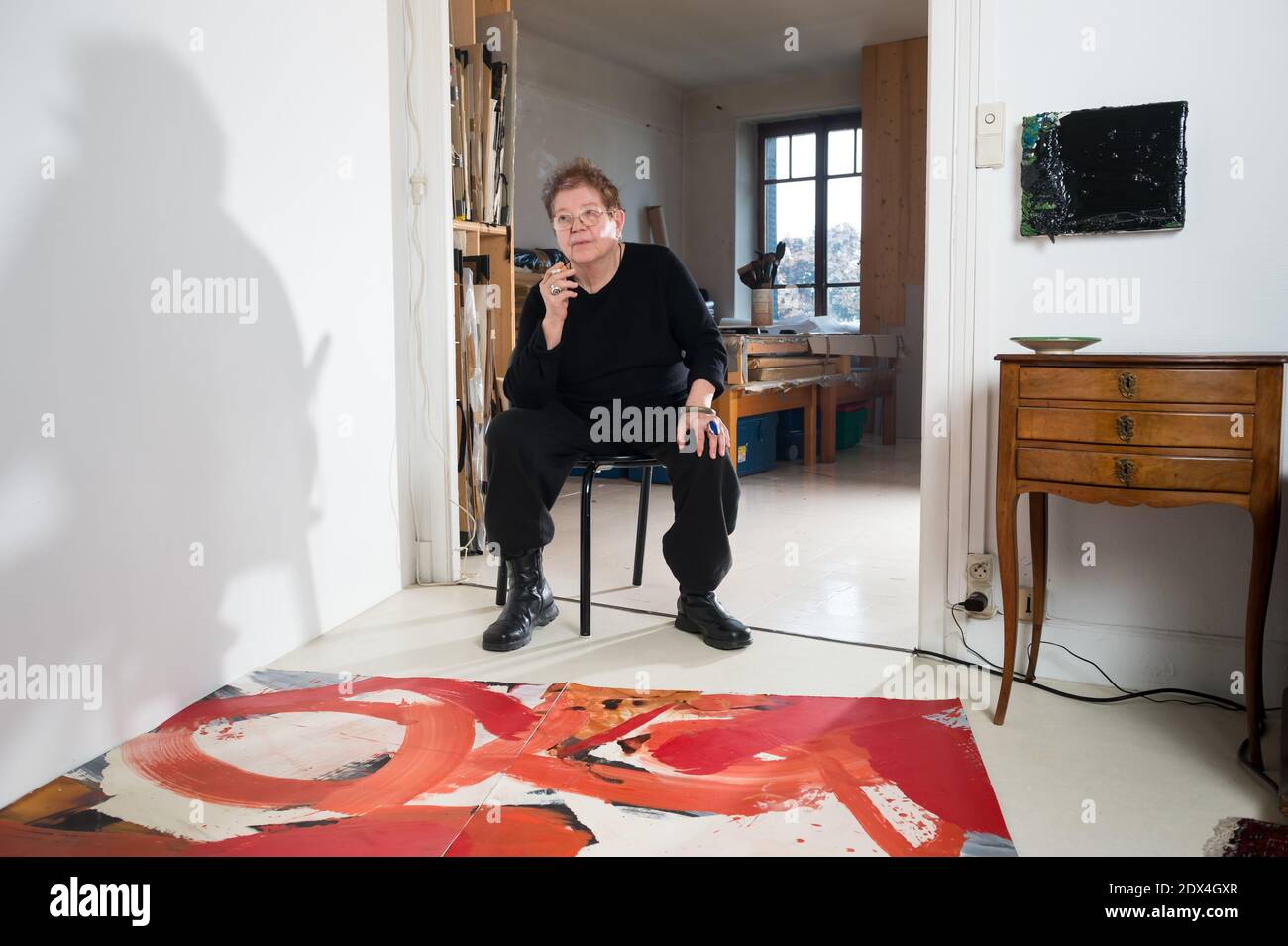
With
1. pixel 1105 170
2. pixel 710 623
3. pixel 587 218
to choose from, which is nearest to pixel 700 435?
pixel 710 623

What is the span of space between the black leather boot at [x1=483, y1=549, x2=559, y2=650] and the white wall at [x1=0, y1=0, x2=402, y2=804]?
0.46 m

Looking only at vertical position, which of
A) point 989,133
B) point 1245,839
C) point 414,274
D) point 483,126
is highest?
point 483,126

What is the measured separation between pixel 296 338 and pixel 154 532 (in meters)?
0.65

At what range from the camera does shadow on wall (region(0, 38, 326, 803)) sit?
62.7 inches

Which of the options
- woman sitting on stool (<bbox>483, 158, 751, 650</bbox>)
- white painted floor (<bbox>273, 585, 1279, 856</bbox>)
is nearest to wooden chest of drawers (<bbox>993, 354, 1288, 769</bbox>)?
white painted floor (<bbox>273, 585, 1279, 856</bbox>)

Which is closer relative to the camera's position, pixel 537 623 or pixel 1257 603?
pixel 1257 603

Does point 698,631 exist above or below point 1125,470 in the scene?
below

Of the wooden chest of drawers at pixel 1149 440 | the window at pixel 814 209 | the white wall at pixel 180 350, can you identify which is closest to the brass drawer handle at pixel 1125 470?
the wooden chest of drawers at pixel 1149 440

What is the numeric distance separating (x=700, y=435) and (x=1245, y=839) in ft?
4.47

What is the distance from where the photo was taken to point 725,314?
8484 mm

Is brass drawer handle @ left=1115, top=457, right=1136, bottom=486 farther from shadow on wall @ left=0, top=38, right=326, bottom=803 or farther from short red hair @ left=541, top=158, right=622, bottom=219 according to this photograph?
shadow on wall @ left=0, top=38, right=326, bottom=803

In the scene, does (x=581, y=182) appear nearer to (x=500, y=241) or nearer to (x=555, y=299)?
(x=555, y=299)

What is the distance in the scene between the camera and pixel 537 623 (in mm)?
2561
